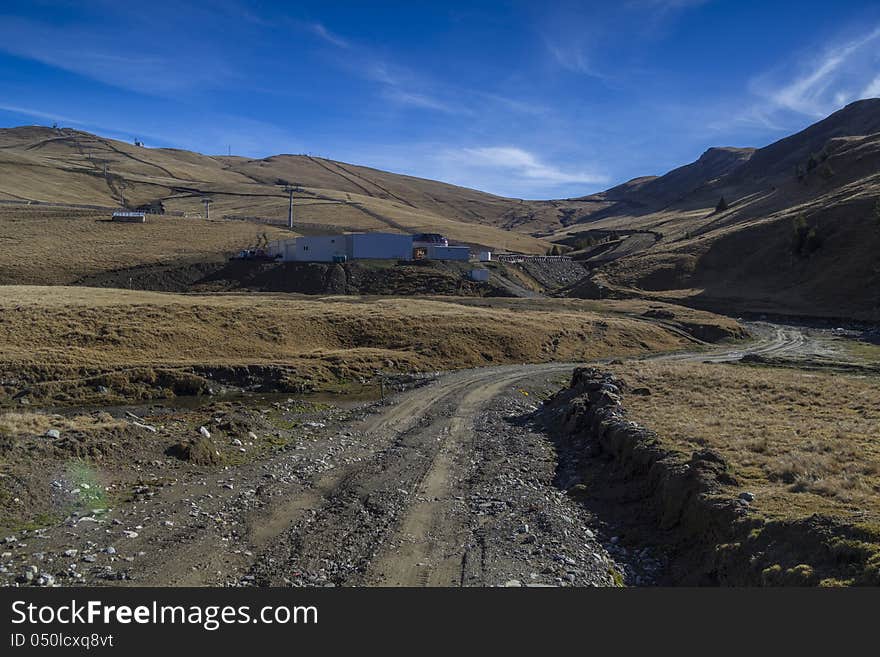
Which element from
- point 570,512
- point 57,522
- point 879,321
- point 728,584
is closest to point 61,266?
point 57,522

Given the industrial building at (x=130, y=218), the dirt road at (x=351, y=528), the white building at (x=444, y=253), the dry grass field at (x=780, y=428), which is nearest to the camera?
the dirt road at (x=351, y=528)

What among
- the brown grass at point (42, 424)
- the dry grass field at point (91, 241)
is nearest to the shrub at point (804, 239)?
the dry grass field at point (91, 241)

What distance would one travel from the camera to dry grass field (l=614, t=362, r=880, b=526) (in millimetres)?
14273

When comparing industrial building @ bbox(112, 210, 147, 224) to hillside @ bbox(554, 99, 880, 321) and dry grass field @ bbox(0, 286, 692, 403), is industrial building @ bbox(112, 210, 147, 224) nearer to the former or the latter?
dry grass field @ bbox(0, 286, 692, 403)

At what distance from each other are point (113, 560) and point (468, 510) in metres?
9.31

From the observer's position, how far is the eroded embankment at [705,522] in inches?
426

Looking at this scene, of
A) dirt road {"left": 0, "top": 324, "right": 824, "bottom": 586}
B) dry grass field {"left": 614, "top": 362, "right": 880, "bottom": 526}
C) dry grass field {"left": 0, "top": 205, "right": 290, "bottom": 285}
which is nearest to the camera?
dirt road {"left": 0, "top": 324, "right": 824, "bottom": 586}

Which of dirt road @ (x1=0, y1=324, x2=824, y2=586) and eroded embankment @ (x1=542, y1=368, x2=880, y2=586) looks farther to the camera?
dirt road @ (x1=0, y1=324, x2=824, y2=586)

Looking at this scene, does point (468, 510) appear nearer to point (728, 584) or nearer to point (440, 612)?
point (728, 584)

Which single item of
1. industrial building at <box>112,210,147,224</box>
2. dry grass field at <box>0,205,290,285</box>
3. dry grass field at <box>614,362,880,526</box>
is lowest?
dry grass field at <box>614,362,880,526</box>

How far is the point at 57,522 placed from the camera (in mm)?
14828

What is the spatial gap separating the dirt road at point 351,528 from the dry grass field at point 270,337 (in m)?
17.9

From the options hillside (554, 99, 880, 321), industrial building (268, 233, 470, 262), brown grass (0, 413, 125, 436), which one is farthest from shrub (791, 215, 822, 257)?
brown grass (0, 413, 125, 436)

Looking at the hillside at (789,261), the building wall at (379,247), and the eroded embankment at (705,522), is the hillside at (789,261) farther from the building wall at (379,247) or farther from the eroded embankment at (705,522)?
the eroded embankment at (705,522)
